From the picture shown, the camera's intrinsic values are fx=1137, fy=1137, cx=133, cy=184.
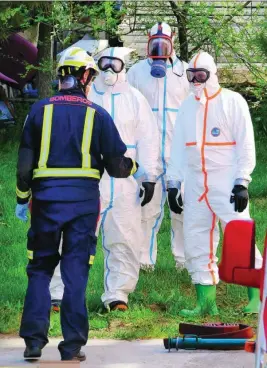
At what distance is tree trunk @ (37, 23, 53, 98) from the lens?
648 inches

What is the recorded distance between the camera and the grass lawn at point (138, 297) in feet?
25.3

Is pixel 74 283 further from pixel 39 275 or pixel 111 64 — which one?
pixel 111 64

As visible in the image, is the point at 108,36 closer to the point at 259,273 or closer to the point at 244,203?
the point at 244,203

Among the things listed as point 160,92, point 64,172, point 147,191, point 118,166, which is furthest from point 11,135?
point 64,172

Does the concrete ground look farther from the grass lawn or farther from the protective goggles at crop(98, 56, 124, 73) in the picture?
the protective goggles at crop(98, 56, 124, 73)

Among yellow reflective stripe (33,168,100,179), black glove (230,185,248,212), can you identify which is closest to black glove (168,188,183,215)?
black glove (230,185,248,212)

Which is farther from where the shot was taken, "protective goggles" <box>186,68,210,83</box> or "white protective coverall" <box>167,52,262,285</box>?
"protective goggles" <box>186,68,210,83</box>

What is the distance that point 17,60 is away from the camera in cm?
1769

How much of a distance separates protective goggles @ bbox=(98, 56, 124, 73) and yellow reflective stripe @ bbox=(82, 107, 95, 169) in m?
1.74

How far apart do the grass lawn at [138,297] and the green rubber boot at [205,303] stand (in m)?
0.07

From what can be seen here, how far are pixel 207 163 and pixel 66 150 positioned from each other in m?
1.75

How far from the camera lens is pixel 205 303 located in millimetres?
8125

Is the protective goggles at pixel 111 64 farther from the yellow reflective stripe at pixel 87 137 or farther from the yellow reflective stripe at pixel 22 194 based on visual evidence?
the yellow reflective stripe at pixel 22 194

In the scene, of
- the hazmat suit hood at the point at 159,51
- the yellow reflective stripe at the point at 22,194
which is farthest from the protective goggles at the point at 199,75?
the yellow reflective stripe at the point at 22,194
